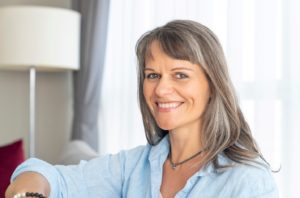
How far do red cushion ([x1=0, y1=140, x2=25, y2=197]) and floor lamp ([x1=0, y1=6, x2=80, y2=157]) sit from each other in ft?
1.77

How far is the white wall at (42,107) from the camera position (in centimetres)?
395

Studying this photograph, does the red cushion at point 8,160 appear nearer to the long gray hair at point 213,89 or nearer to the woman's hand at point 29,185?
the woman's hand at point 29,185

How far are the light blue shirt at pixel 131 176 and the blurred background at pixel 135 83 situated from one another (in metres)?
0.99

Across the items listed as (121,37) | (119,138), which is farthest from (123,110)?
(121,37)

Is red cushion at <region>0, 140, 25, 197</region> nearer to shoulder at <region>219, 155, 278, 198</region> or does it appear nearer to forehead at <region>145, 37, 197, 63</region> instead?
forehead at <region>145, 37, 197, 63</region>

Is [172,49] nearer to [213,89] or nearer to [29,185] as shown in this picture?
[213,89]

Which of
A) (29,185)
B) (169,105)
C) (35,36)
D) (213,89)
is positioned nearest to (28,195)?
(29,185)

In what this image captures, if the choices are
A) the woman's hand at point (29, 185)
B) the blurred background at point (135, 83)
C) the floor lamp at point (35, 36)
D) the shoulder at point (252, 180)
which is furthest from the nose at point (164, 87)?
the floor lamp at point (35, 36)

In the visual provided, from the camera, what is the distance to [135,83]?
331cm

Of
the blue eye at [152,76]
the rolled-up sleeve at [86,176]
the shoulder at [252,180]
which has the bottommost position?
the rolled-up sleeve at [86,176]

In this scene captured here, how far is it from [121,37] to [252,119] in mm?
1121

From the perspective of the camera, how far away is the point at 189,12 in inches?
115

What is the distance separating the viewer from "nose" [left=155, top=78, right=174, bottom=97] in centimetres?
153

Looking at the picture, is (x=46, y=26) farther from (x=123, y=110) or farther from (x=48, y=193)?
(x=48, y=193)
